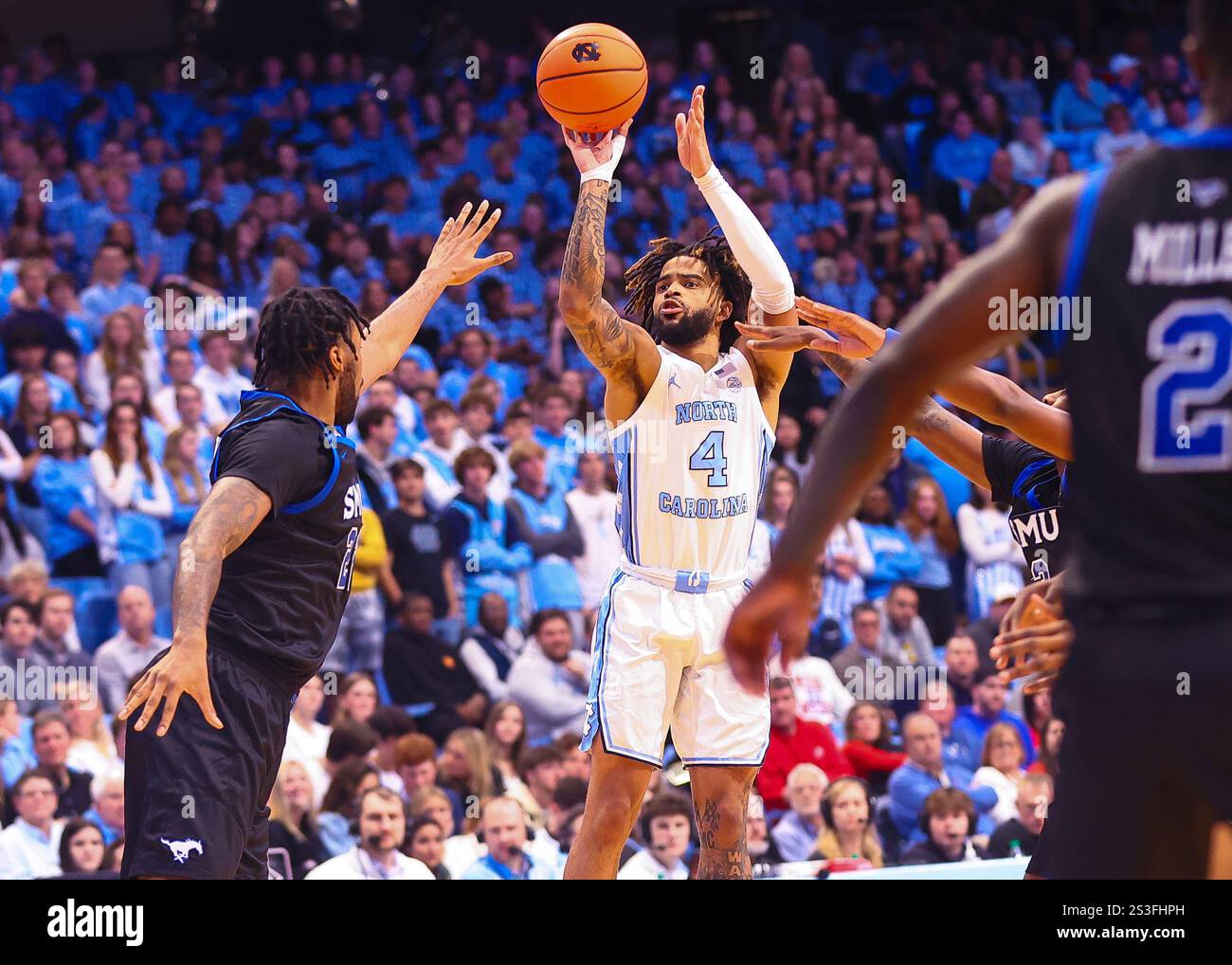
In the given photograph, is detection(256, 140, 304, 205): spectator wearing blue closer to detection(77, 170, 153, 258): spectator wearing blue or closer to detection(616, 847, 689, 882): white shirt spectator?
detection(77, 170, 153, 258): spectator wearing blue

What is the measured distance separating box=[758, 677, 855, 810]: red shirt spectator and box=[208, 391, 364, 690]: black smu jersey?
3.59 meters

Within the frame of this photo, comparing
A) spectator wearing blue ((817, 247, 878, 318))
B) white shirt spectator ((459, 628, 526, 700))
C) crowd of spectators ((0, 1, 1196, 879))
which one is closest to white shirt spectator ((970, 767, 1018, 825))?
crowd of spectators ((0, 1, 1196, 879))

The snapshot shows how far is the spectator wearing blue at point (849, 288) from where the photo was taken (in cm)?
1109

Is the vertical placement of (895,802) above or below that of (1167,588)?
below

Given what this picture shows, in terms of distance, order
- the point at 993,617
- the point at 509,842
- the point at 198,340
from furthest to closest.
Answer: the point at 198,340 < the point at 993,617 < the point at 509,842

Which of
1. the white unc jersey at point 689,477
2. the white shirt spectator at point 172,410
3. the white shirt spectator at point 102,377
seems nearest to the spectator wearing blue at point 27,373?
the white shirt spectator at point 102,377

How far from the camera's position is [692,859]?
22.9 ft

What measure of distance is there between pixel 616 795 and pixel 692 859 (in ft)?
8.03

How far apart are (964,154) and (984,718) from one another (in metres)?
5.92

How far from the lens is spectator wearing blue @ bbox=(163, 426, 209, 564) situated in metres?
8.47

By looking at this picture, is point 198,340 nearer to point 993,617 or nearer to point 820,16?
point 993,617

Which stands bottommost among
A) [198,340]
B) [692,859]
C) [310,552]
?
[692,859]

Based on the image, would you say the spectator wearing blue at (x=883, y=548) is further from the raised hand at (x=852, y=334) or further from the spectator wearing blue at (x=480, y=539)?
the raised hand at (x=852, y=334)
